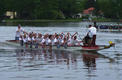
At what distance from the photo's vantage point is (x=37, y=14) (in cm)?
15100

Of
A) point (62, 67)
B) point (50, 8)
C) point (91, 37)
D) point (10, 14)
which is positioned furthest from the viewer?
point (10, 14)

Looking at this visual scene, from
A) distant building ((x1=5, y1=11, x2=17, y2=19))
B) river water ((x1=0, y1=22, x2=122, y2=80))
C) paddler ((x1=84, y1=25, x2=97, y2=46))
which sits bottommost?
river water ((x1=0, y1=22, x2=122, y2=80))

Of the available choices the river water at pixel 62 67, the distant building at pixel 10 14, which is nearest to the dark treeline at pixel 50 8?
the distant building at pixel 10 14

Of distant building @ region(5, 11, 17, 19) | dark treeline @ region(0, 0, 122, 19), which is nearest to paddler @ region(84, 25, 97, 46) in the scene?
dark treeline @ region(0, 0, 122, 19)

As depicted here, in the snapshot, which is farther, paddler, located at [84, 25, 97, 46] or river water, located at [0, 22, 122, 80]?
paddler, located at [84, 25, 97, 46]

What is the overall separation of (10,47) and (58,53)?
6973 mm

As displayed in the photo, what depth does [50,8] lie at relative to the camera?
497 ft

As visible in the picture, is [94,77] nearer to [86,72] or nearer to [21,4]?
[86,72]

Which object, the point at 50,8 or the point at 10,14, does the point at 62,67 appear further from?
the point at 10,14

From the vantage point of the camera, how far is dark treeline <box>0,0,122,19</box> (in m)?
151

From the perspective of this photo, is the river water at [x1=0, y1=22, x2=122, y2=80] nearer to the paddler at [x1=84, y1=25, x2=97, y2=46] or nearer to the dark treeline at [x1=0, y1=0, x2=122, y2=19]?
the paddler at [x1=84, y1=25, x2=97, y2=46]

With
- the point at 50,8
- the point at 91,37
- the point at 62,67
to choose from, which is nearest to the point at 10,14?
the point at 50,8

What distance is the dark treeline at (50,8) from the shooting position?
151m

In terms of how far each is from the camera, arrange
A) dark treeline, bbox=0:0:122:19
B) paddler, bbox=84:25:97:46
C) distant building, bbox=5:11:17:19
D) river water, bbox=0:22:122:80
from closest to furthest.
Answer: river water, bbox=0:22:122:80 → paddler, bbox=84:25:97:46 → dark treeline, bbox=0:0:122:19 → distant building, bbox=5:11:17:19
